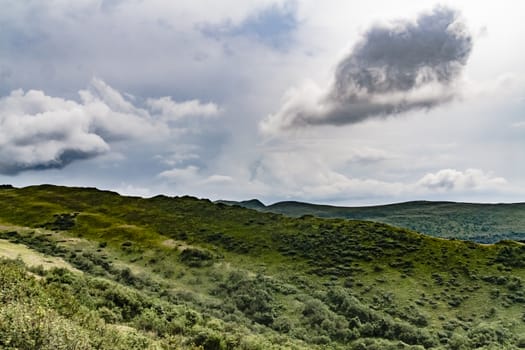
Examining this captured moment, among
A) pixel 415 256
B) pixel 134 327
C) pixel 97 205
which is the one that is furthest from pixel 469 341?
pixel 97 205

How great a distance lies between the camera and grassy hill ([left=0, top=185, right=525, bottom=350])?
17.3 metres

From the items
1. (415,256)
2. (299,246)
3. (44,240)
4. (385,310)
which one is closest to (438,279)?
(415,256)

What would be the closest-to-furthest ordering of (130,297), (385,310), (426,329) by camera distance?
(130,297) → (426,329) → (385,310)

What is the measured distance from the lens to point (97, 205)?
333 ft

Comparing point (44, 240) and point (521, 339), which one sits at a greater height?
point (44, 240)

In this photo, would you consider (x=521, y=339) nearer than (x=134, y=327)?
No

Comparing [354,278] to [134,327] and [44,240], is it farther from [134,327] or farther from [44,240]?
[44,240]

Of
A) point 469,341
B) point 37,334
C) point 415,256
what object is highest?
point 37,334

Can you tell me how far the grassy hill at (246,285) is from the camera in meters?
17.3

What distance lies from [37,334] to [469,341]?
37.6m

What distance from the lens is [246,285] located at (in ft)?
148

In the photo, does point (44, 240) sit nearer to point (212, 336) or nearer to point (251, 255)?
point (251, 255)

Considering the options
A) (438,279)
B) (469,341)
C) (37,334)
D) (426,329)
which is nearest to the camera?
(37,334)

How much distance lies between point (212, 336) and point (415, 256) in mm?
49334
